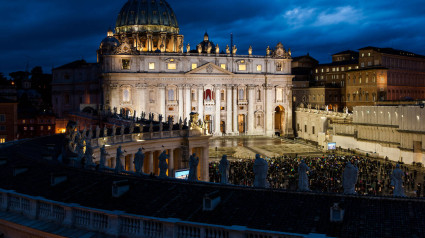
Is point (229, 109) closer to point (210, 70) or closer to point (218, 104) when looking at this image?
point (218, 104)

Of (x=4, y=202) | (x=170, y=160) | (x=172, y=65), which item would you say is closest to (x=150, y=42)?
(x=172, y=65)

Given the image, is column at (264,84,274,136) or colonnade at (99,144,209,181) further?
column at (264,84,274,136)

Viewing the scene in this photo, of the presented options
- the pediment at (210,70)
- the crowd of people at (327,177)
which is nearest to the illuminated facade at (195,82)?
the pediment at (210,70)

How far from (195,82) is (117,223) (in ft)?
313

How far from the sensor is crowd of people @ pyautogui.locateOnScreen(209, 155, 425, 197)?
47.1 m

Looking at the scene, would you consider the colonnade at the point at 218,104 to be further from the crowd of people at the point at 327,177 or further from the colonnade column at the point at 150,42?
the crowd of people at the point at 327,177

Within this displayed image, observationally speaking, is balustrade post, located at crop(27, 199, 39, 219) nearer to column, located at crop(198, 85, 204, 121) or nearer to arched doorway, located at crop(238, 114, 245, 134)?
column, located at crop(198, 85, 204, 121)

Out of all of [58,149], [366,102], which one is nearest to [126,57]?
[366,102]

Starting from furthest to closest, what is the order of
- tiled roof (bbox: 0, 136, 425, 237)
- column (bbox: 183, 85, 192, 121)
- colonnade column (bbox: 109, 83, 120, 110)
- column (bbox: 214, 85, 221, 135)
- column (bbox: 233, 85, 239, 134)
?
1. column (bbox: 233, 85, 239, 134)
2. column (bbox: 214, 85, 221, 135)
3. column (bbox: 183, 85, 192, 121)
4. colonnade column (bbox: 109, 83, 120, 110)
5. tiled roof (bbox: 0, 136, 425, 237)

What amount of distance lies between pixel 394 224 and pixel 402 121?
63.1m

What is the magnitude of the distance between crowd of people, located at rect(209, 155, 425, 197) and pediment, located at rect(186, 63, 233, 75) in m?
49.5

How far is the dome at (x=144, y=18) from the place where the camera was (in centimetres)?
12594

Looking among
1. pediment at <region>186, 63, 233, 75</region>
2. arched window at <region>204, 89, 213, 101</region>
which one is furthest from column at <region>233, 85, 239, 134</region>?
arched window at <region>204, 89, 213, 101</region>

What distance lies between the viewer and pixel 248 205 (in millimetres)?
18172
